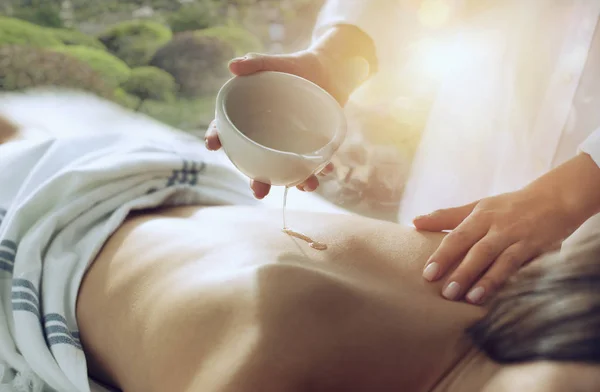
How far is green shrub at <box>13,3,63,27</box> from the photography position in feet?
5.40

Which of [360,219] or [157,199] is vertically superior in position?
[360,219]

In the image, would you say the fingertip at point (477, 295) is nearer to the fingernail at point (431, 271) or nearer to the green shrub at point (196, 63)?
the fingernail at point (431, 271)

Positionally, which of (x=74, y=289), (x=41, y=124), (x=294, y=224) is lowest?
(x=41, y=124)

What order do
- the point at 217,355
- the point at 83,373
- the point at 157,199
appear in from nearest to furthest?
the point at 217,355 → the point at 83,373 → the point at 157,199

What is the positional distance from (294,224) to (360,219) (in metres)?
0.08

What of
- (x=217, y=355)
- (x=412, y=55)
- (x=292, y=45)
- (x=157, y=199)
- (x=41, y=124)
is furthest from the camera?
(x=292, y=45)

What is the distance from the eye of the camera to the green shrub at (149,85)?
1.59 meters

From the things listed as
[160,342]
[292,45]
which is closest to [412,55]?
[292,45]

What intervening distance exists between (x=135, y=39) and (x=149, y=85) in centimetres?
18

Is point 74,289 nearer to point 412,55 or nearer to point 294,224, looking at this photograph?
point 294,224

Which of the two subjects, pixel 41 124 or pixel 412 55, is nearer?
pixel 41 124

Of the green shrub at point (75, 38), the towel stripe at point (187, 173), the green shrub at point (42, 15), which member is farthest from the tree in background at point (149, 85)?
the towel stripe at point (187, 173)

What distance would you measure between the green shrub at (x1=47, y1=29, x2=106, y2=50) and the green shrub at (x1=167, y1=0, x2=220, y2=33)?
8.9 inches

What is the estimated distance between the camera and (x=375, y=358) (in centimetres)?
52
